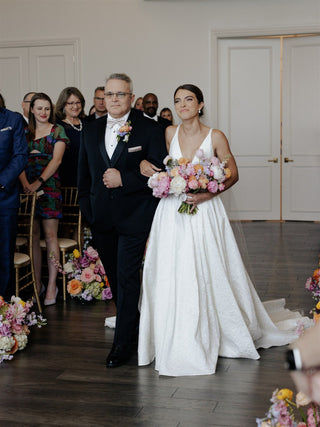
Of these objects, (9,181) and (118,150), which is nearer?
(118,150)

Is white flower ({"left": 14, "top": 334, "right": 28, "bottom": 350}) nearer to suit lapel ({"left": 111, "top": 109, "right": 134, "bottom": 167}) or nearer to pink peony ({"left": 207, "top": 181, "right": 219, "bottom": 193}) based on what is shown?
suit lapel ({"left": 111, "top": 109, "right": 134, "bottom": 167})

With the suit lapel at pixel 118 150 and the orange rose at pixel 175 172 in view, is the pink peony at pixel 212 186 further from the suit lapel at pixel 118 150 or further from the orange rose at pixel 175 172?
the suit lapel at pixel 118 150

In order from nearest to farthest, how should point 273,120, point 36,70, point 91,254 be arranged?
point 91,254, point 273,120, point 36,70

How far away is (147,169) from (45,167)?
1958 mm

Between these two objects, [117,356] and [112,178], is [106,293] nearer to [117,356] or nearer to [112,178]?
[117,356]

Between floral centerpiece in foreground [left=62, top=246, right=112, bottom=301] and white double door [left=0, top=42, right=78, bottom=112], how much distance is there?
19.0 ft

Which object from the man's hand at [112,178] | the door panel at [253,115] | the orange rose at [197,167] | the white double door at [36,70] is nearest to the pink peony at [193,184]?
the orange rose at [197,167]

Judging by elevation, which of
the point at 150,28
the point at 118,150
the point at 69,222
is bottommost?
the point at 69,222

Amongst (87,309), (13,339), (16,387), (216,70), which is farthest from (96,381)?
(216,70)

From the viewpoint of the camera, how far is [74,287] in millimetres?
5824


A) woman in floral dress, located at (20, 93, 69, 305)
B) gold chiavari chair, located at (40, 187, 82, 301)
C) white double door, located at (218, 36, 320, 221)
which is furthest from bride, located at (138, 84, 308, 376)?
white double door, located at (218, 36, 320, 221)

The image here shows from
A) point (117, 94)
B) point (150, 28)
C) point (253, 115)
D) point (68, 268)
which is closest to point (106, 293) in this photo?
point (68, 268)

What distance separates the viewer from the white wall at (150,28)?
1053 centimetres

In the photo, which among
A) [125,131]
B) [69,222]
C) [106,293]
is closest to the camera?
[125,131]
